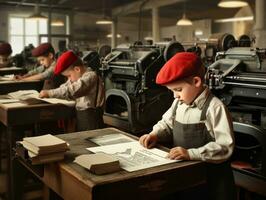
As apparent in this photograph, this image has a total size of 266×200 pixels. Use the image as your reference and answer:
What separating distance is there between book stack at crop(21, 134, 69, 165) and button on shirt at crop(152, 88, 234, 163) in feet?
1.89

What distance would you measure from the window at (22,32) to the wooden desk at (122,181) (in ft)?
38.0

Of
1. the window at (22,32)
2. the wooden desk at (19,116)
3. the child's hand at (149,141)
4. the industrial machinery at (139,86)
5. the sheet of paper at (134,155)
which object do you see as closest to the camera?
the sheet of paper at (134,155)

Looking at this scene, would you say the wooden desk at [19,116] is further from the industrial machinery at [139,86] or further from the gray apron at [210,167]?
the gray apron at [210,167]

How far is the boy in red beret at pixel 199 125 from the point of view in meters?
1.69

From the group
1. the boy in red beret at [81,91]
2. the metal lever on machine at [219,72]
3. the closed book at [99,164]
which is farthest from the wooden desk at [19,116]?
the closed book at [99,164]

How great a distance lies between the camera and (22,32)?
43.6 feet

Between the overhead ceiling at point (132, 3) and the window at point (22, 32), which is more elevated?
the overhead ceiling at point (132, 3)

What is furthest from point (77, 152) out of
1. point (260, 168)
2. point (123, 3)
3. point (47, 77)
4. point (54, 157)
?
point (123, 3)

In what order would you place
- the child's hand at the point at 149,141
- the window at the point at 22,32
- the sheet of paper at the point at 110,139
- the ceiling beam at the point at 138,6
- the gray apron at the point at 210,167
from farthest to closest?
the window at the point at 22,32 < the ceiling beam at the point at 138,6 < the sheet of paper at the point at 110,139 < the child's hand at the point at 149,141 < the gray apron at the point at 210,167

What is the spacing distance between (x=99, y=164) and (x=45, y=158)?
11.4 inches

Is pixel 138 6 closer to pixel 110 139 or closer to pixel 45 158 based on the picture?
pixel 110 139

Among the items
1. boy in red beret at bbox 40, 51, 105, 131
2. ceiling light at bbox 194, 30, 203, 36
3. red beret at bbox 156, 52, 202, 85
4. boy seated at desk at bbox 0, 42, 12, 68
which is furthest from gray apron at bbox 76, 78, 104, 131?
ceiling light at bbox 194, 30, 203, 36

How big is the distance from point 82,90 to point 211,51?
5.29 ft

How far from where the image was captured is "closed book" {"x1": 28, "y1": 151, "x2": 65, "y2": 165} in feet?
5.53
